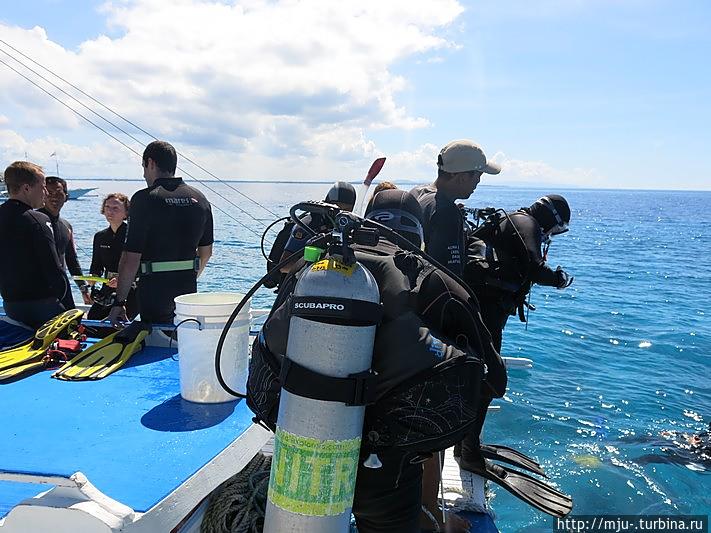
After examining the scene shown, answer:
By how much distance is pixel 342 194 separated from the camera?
3.73 metres

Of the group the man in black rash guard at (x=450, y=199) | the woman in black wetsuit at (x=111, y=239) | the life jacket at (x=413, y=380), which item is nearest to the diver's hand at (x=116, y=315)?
the woman in black wetsuit at (x=111, y=239)

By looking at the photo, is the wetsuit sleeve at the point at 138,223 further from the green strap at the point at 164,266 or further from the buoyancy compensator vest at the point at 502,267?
the buoyancy compensator vest at the point at 502,267

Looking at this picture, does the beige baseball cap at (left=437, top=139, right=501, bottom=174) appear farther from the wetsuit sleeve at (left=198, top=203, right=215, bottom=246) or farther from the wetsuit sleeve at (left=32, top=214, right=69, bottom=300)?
the wetsuit sleeve at (left=32, top=214, right=69, bottom=300)

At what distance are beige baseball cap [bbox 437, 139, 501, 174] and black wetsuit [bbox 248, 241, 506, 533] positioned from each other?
1637mm

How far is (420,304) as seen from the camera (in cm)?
177

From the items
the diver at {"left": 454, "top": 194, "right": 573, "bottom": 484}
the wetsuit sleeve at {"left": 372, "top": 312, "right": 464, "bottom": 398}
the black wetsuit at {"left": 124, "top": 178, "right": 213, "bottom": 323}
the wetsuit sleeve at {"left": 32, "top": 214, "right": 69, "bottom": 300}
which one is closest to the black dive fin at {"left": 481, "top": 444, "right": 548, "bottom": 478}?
the diver at {"left": 454, "top": 194, "right": 573, "bottom": 484}

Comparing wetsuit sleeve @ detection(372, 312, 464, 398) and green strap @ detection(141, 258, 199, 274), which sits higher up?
wetsuit sleeve @ detection(372, 312, 464, 398)

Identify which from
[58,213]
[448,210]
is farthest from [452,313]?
[58,213]

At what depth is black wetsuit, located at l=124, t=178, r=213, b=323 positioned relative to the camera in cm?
374

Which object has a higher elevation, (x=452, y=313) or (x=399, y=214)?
(x=399, y=214)

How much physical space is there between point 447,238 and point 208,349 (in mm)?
1488

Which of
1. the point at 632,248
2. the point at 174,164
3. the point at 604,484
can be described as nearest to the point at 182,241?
the point at 174,164

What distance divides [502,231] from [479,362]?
7.99 ft

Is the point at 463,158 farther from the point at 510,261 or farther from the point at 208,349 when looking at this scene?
the point at 208,349
